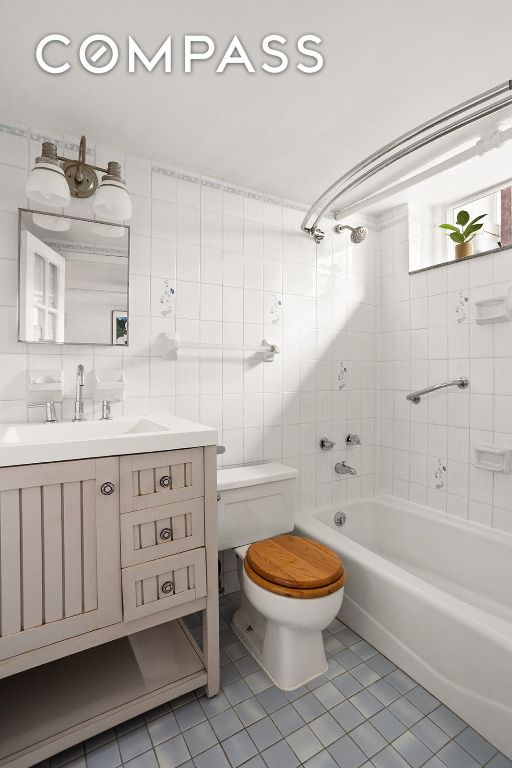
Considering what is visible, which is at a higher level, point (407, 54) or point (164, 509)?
point (407, 54)

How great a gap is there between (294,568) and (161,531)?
1.80ft

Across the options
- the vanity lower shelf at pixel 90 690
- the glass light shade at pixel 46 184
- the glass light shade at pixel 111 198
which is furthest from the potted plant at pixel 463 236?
the vanity lower shelf at pixel 90 690

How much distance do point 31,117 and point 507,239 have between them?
228 centimetres

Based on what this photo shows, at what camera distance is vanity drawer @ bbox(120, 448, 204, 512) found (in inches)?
46.9

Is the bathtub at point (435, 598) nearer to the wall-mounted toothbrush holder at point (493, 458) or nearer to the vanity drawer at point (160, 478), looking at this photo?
the wall-mounted toothbrush holder at point (493, 458)

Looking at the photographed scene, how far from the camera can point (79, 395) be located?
160 centimetres

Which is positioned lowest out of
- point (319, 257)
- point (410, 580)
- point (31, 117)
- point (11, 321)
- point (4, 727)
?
point (4, 727)

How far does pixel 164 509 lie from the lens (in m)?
1.24

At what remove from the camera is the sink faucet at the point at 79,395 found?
5.23ft

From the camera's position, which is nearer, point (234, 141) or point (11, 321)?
point (11, 321)

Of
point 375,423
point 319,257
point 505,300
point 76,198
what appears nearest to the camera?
point 76,198

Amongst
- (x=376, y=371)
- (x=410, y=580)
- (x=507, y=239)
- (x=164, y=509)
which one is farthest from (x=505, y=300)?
(x=164, y=509)

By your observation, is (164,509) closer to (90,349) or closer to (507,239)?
(90,349)

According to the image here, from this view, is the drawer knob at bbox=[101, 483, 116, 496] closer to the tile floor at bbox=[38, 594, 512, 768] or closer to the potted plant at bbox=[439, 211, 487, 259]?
the tile floor at bbox=[38, 594, 512, 768]
